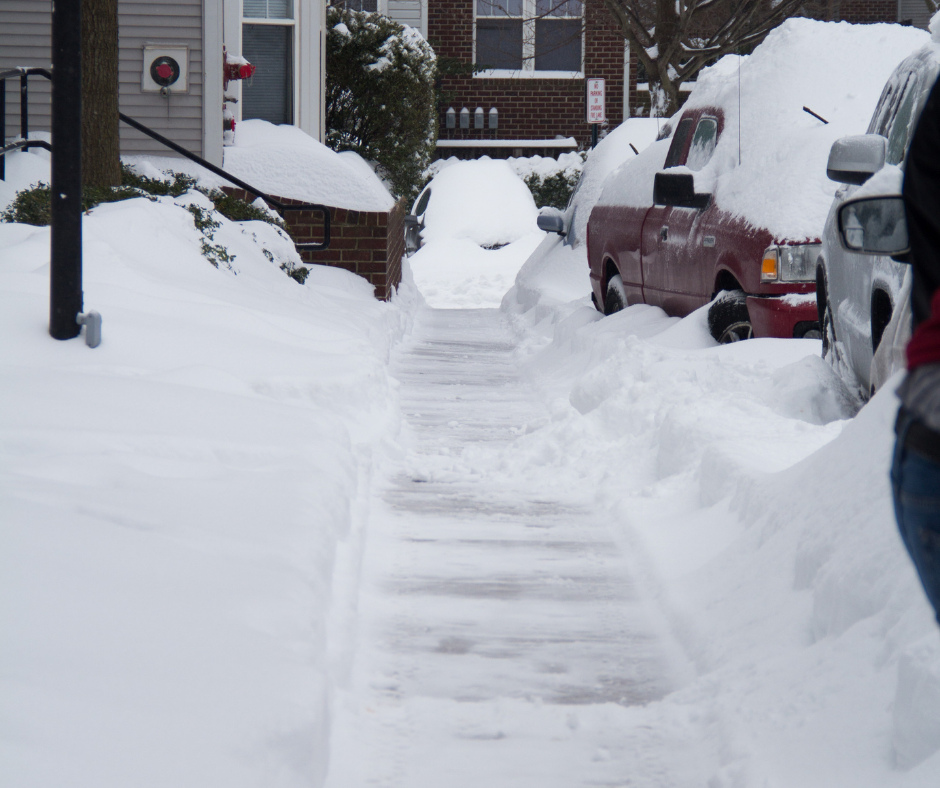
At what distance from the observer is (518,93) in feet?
85.6

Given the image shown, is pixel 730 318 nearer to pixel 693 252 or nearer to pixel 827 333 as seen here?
pixel 693 252

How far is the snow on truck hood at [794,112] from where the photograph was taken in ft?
22.8

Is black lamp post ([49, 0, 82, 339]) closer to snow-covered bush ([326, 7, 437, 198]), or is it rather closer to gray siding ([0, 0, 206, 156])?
gray siding ([0, 0, 206, 156])

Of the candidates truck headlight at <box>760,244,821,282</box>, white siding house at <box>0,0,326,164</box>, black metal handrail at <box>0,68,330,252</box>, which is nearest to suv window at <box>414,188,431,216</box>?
white siding house at <box>0,0,326,164</box>

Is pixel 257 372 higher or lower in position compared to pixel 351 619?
higher

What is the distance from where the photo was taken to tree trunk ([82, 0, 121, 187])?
8.38 metres

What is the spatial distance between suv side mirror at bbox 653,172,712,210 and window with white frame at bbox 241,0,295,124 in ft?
24.7

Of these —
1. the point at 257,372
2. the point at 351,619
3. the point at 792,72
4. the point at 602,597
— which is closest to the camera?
the point at 351,619

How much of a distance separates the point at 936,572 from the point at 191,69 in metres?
11.6

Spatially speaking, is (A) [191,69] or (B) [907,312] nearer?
(B) [907,312]

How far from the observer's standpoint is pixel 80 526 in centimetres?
303

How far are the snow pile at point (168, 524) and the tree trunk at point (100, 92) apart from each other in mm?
1860

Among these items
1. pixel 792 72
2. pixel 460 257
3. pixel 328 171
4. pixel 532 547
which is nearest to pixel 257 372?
pixel 532 547

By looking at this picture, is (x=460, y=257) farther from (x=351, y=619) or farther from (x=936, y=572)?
(x=936, y=572)
